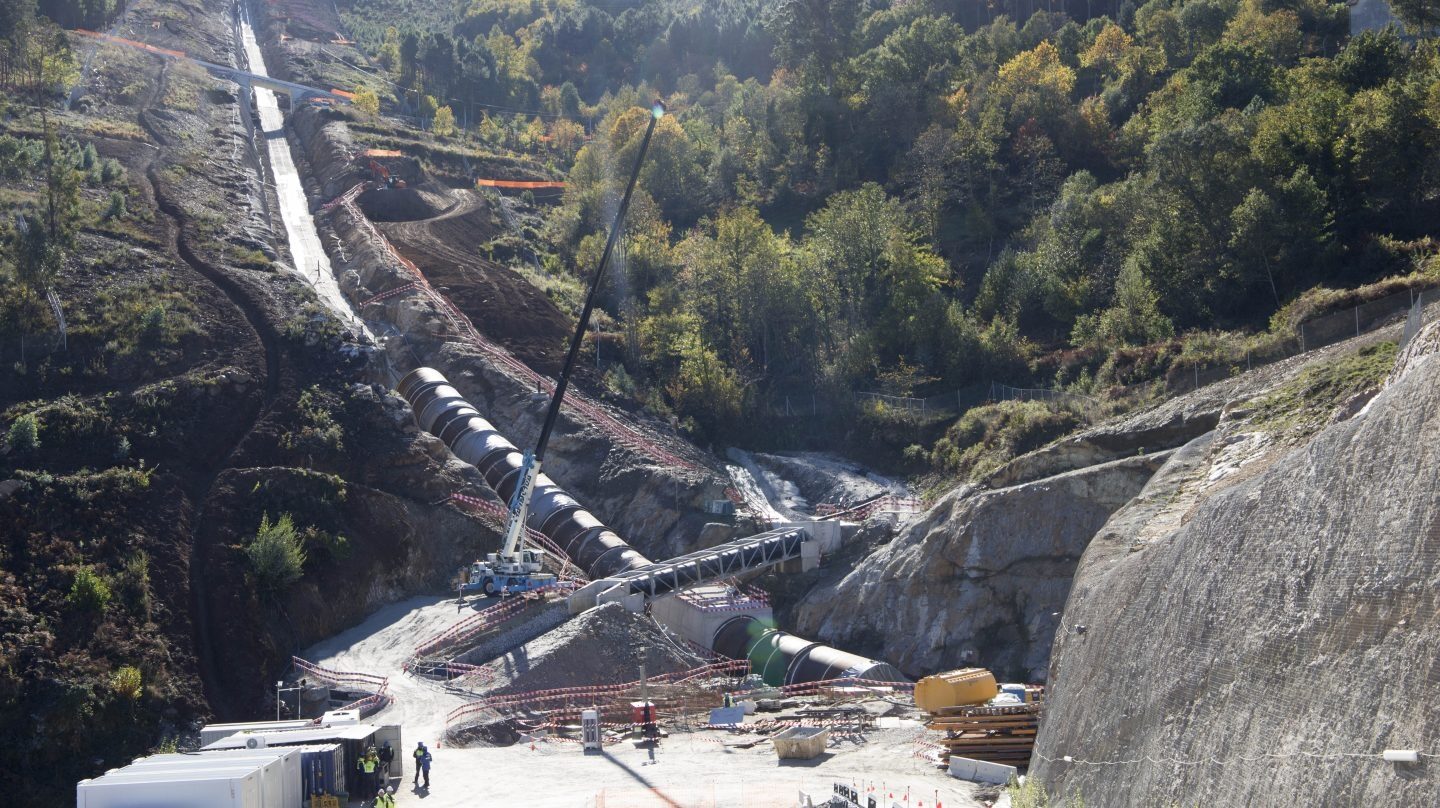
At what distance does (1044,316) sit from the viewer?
206 feet

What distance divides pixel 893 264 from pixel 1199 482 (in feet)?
124

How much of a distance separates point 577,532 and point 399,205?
42.2 m

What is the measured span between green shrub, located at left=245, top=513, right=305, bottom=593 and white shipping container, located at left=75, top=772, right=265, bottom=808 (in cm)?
2140

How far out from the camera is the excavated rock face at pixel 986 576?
37469 mm

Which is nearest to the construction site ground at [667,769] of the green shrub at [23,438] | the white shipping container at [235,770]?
the white shipping container at [235,770]

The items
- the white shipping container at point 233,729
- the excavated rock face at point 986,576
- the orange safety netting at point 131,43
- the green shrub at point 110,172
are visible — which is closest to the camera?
the white shipping container at point 233,729

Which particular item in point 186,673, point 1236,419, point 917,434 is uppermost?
point 917,434

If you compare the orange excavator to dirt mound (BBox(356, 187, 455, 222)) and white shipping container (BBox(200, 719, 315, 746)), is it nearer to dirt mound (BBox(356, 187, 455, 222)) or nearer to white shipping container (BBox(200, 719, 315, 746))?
dirt mound (BBox(356, 187, 455, 222))

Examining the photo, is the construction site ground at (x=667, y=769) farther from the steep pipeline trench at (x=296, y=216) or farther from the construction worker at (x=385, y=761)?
the steep pipeline trench at (x=296, y=216)

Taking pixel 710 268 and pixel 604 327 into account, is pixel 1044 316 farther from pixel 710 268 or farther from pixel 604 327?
pixel 604 327

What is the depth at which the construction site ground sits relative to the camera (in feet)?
85.7

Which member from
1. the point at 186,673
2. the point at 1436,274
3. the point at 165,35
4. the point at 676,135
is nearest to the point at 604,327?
the point at 676,135

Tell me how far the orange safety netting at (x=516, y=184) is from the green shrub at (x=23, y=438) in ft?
181

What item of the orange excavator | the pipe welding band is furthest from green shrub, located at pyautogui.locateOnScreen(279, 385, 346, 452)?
the orange excavator
